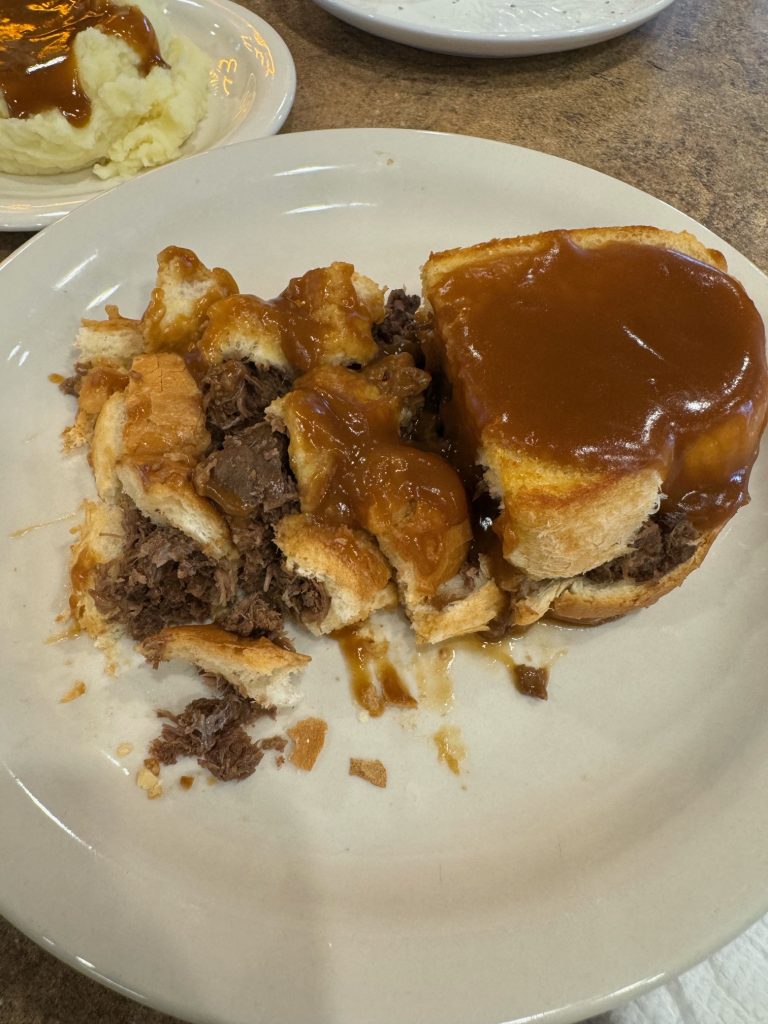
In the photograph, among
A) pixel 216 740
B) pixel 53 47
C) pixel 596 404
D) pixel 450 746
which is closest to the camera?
pixel 596 404

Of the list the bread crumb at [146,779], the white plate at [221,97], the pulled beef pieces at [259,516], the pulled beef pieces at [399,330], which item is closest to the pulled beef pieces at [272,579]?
the pulled beef pieces at [259,516]

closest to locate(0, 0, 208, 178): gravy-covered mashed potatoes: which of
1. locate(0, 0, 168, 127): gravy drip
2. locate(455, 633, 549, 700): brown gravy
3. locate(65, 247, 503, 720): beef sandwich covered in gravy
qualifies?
locate(0, 0, 168, 127): gravy drip

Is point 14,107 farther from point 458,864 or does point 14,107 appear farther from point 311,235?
point 458,864

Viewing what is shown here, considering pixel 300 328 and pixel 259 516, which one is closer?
pixel 259 516

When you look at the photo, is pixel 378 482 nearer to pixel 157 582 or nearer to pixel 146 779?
pixel 157 582

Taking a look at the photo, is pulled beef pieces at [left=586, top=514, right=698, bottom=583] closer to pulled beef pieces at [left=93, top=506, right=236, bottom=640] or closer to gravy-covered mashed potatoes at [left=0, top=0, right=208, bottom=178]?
pulled beef pieces at [left=93, top=506, right=236, bottom=640]

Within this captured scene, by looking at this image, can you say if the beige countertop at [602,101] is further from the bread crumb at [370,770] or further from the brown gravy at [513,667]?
the bread crumb at [370,770]

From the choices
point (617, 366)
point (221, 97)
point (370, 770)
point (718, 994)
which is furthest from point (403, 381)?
point (221, 97)
